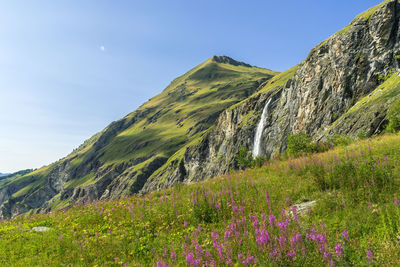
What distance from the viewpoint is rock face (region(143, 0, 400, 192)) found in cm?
4122

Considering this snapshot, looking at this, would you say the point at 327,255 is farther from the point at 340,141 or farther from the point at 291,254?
the point at 340,141

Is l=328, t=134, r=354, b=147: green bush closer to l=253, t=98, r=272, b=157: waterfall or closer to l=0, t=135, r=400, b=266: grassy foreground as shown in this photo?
l=0, t=135, r=400, b=266: grassy foreground

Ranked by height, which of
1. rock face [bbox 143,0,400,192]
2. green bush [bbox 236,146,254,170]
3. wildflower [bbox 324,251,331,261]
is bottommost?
wildflower [bbox 324,251,331,261]

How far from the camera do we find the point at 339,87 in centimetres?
6128

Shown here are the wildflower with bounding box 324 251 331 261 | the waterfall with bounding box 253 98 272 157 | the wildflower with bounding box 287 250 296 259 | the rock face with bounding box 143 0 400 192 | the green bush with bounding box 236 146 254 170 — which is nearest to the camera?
the wildflower with bounding box 324 251 331 261

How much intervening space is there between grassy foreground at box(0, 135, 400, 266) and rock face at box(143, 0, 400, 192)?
26088mm

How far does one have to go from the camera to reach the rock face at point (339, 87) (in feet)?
135

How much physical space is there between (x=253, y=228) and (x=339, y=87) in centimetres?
6783

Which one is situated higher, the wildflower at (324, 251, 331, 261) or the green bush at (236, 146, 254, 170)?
the green bush at (236, 146, 254, 170)

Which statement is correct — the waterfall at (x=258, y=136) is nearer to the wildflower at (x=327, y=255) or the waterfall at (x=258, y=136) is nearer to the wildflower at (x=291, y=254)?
the wildflower at (x=291, y=254)

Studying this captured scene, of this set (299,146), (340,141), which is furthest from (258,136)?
(340,141)

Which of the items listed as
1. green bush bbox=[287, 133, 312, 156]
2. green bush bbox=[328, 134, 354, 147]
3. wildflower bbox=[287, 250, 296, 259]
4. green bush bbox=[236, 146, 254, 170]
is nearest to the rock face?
green bush bbox=[287, 133, 312, 156]

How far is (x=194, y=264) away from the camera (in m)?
4.25

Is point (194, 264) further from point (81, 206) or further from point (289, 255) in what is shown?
point (81, 206)
